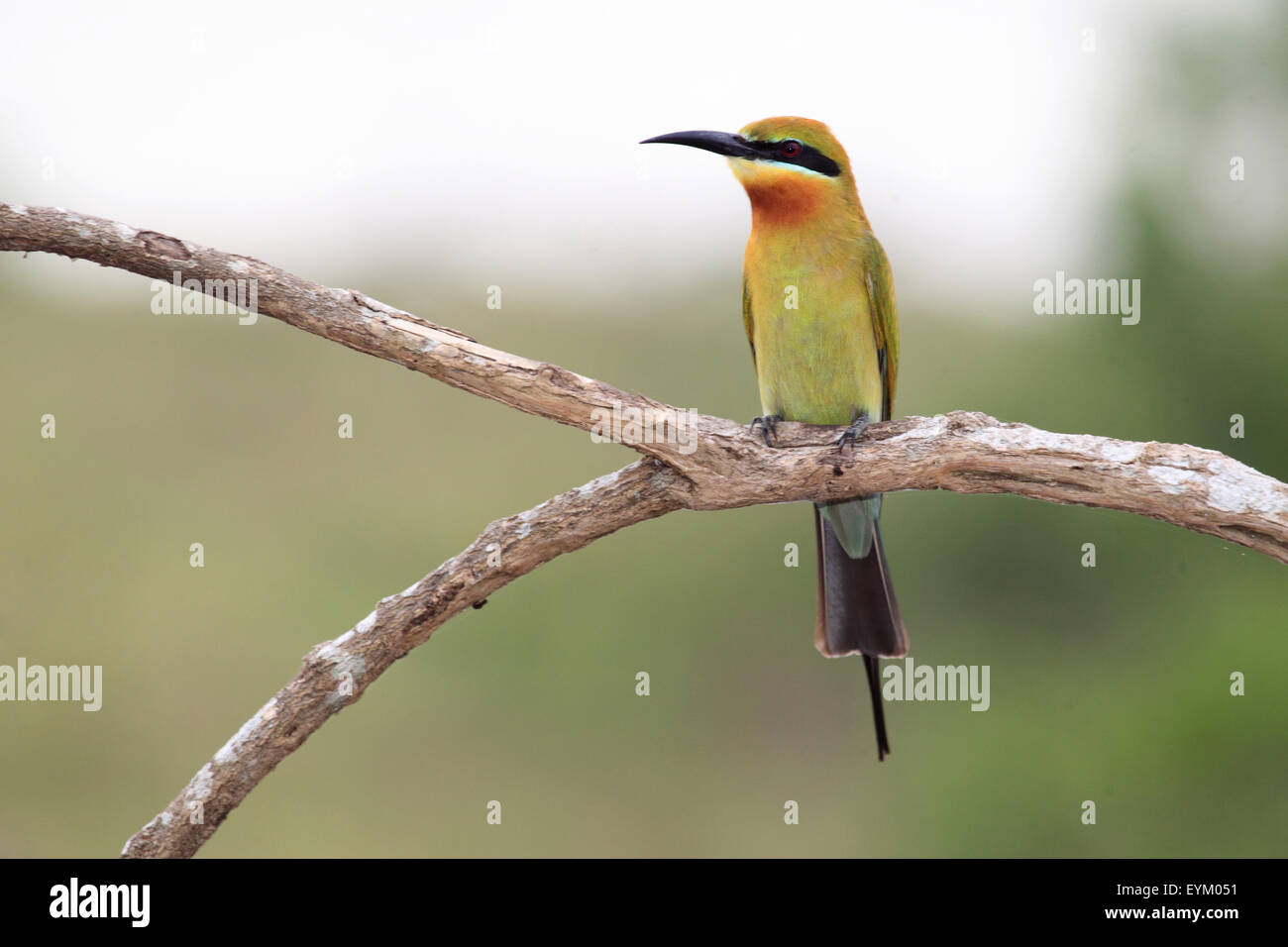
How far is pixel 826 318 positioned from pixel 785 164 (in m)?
0.45

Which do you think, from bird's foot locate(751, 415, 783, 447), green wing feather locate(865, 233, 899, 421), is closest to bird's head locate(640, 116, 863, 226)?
green wing feather locate(865, 233, 899, 421)

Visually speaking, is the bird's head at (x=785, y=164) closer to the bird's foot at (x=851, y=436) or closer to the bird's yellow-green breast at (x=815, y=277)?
the bird's yellow-green breast at (x=815, y=277)

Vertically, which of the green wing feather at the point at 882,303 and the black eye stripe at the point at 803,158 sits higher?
the black eye stripe at the point at 803,158

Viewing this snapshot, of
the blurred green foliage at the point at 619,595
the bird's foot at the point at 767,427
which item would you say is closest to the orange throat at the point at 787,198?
the bird's foot at the point at 767,427

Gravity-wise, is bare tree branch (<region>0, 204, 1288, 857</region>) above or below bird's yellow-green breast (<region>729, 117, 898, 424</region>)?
below

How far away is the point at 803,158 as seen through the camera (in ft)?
10.8

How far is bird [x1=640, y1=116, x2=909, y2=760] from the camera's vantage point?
10.5 feet

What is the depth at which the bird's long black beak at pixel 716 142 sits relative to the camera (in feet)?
10.4

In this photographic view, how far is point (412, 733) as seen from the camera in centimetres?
789

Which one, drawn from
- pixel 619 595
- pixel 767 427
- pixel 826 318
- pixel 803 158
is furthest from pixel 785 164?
pixel 619 595

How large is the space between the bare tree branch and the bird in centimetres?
59

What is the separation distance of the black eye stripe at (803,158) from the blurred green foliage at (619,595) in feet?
13.3

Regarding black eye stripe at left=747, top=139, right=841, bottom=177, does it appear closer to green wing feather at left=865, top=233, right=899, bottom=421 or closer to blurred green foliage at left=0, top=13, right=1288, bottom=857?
green wing feather at left=865, top=233, right=899, bottom=421

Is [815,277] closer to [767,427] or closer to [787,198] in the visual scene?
[787,198]
